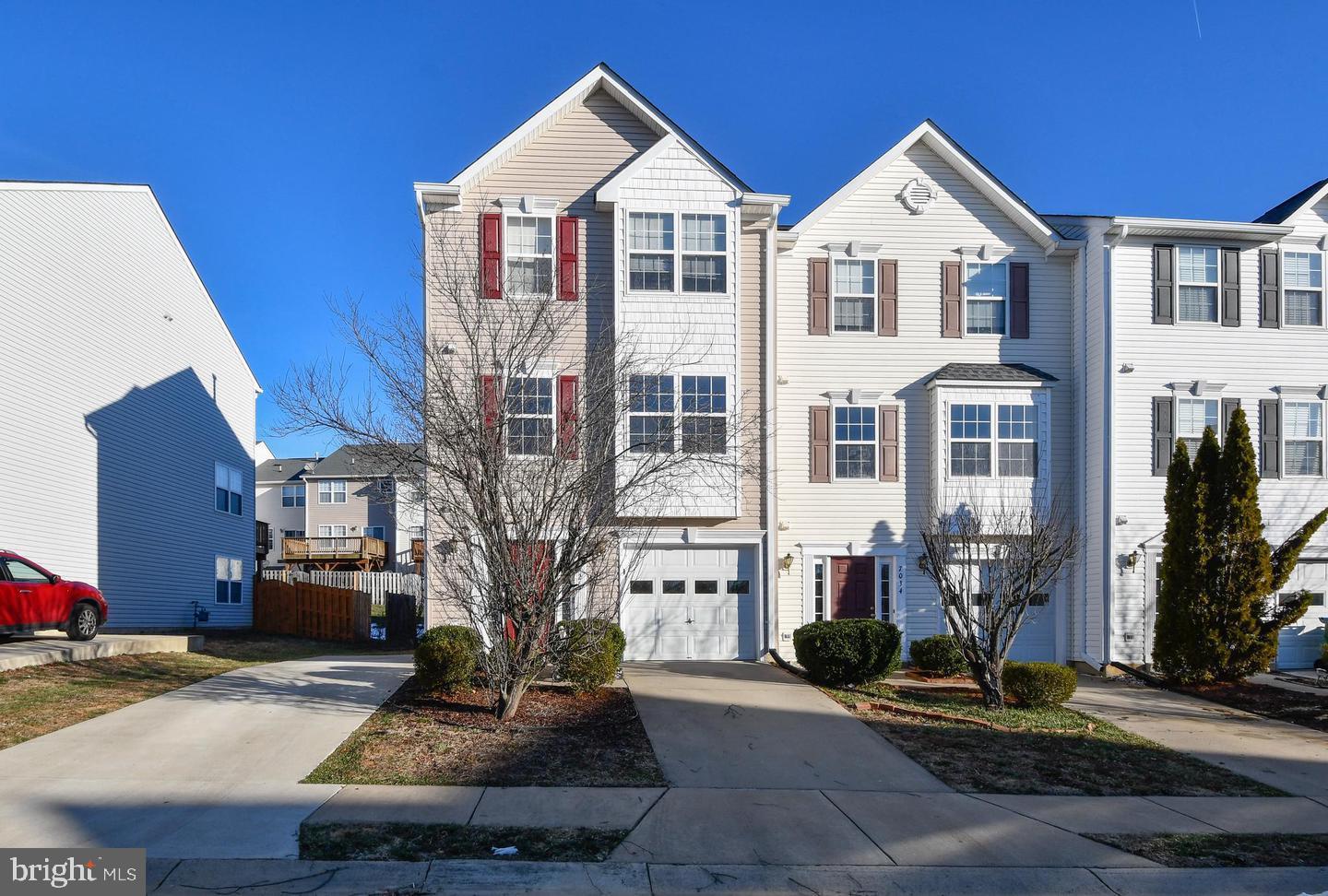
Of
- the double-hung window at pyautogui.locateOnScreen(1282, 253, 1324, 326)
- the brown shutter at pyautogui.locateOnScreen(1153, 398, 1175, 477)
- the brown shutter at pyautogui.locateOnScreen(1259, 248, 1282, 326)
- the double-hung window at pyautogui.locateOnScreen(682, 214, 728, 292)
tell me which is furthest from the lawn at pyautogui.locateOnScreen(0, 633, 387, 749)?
the double-hung window at pyautogui.locateOnScreen(1282, 253, 1324, 326)

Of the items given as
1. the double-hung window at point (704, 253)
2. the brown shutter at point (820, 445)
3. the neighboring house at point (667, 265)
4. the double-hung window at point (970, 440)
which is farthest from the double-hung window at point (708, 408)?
the double-hung window at point (970, 440)

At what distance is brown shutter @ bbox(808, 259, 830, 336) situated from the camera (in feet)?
62.4

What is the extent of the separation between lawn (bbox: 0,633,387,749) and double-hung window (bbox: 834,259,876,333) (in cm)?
1259

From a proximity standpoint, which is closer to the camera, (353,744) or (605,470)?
(353,744)

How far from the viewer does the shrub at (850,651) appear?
14.7 meters

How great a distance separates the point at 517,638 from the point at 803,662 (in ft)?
17.8

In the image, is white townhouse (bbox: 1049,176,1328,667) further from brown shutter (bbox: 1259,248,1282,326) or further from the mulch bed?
the mulch bed

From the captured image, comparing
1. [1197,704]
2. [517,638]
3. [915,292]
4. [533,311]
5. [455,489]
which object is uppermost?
[915,292]

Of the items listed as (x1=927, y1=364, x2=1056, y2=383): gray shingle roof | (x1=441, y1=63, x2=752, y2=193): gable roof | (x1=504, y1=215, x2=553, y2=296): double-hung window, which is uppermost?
(x1=441, y1=63, x2=752, y2=193): gable roof

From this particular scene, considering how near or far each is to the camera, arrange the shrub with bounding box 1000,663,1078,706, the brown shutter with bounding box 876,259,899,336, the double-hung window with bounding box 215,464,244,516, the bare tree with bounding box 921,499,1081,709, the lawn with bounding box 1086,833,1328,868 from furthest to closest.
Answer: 1. the double-hung window with bounding box 215,464,244,516
2. the brown shutter with bounding box 876,259,899,336
3. the shrub with bounding box 1000,663,1078,706
4. the bare tree with bounding box 921,499,1081,709
5. the lawn with bounding box 1086,833,1328,868

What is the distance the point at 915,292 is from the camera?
19297 mm

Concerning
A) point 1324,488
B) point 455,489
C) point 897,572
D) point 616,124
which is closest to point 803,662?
point 897,572

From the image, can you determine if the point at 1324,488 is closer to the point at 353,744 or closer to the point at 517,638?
the point at 517,638

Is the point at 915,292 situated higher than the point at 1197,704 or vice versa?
the point at 915,292
